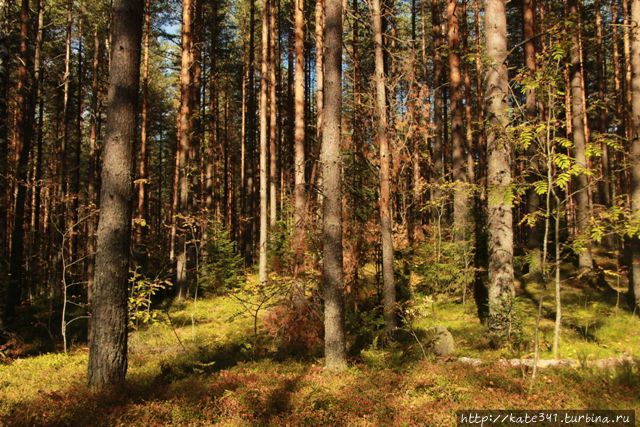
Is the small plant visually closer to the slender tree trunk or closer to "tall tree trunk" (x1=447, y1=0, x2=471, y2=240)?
the slender tree trunk

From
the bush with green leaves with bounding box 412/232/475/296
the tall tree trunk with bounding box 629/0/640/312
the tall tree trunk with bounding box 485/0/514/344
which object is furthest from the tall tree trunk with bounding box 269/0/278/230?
the tall tree trunk with bounding box 629/0/640/312

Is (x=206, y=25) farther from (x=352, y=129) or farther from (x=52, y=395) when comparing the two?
(x=52, y=395)

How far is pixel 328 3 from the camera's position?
795 cm

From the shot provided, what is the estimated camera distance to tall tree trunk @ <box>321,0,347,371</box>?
24.5 feet

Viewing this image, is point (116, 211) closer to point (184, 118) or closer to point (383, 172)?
point (383, 172)

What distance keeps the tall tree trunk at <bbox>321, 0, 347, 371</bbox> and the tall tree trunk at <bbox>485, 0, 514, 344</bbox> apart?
140 inches

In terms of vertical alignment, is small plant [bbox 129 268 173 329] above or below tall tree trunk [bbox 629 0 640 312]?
below

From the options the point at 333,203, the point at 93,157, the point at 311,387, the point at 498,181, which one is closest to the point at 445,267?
the point at 498,181

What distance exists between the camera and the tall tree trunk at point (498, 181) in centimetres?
891

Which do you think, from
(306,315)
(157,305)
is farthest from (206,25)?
(306,315)

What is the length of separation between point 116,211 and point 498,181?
783 cm

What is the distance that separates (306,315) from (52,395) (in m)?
5.52

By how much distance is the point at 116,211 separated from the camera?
5.88 m

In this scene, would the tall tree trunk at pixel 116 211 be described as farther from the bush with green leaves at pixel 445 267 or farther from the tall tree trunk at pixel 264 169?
the bush with green leaves at pixel 445 267
